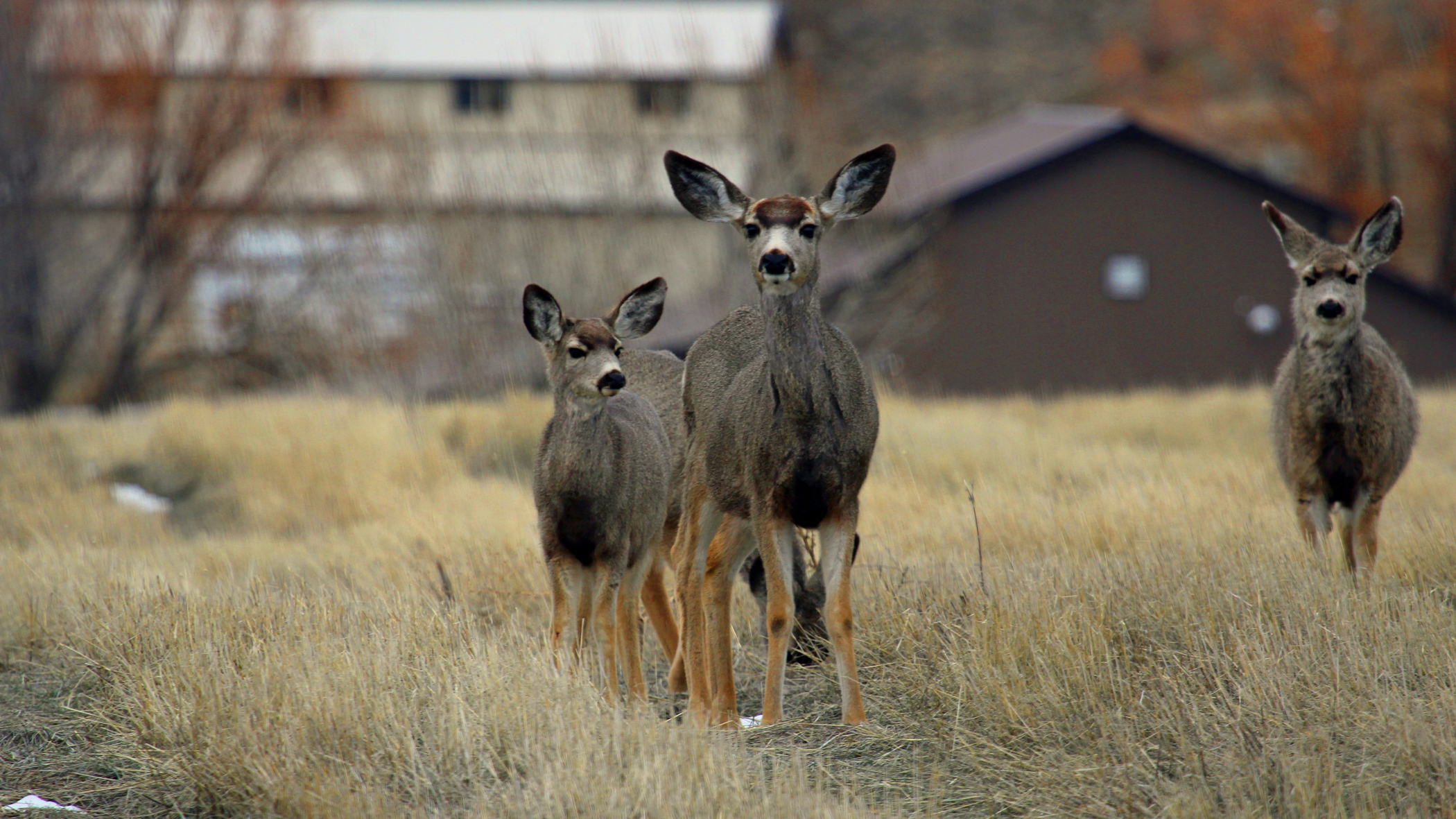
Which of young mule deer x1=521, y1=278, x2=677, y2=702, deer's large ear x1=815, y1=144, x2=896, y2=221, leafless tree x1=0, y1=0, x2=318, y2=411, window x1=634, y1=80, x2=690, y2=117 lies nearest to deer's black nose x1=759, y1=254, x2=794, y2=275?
deer's large ear x1=815, y1=144, x2=896, y2=221

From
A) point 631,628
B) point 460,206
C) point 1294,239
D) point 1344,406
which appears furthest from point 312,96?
point 1344,406

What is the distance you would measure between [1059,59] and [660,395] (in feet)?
183

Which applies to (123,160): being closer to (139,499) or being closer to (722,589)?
(139,499)

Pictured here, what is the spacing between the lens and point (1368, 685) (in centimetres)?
532

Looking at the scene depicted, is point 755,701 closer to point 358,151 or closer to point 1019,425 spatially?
point 1019,425

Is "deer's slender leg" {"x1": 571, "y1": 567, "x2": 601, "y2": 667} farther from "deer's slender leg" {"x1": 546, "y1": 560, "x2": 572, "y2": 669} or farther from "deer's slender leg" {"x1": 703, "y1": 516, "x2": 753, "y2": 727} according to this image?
"deer's slender leg" {"x1": 703, "y1": 516, "x2": 753, "y2": 727}

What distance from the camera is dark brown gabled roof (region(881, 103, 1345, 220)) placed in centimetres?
2495

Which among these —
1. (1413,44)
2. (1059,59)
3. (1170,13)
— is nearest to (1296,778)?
(1413,44)

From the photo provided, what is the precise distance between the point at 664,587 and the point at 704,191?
216 centimetres

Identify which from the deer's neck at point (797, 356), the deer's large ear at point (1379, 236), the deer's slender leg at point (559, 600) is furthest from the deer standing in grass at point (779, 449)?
the deer's large ear at point (1379, 236)

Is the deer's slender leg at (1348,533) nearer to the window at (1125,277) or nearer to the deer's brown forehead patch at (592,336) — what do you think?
the deer's brown forehead patch at (592,336)

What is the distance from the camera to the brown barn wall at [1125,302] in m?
28.8

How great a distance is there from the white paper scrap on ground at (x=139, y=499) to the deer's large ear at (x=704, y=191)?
762 centimetres

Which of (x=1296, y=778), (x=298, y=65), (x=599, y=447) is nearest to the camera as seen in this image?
(x=1296, y=778)
